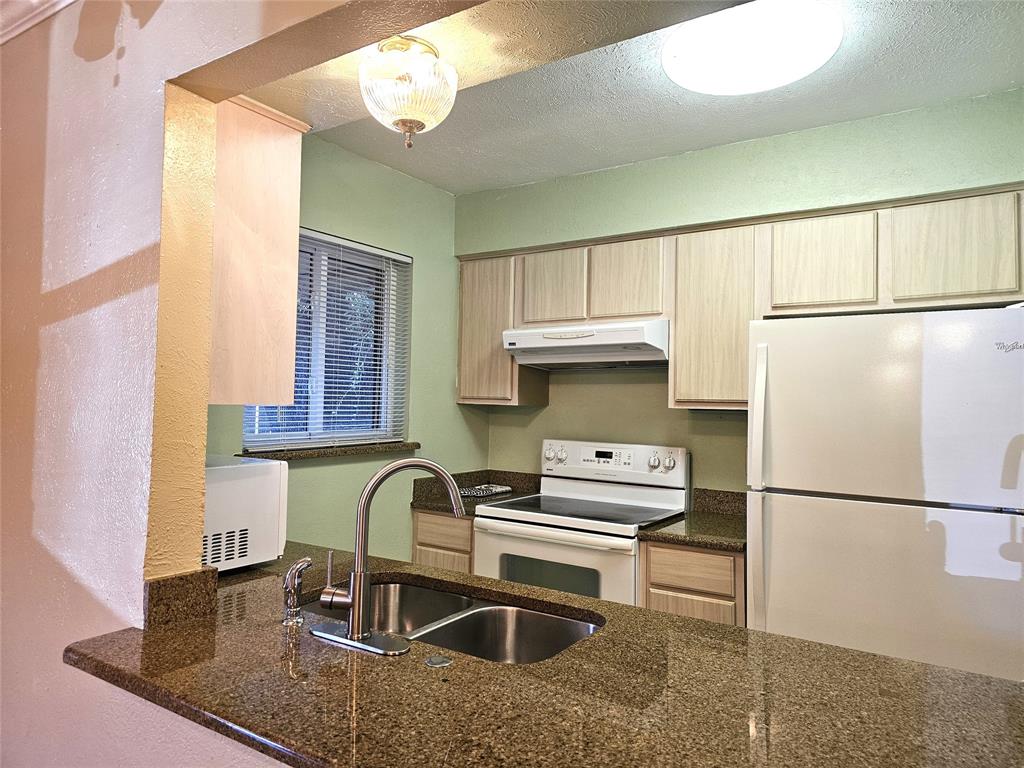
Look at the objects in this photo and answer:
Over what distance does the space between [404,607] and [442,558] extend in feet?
4.58

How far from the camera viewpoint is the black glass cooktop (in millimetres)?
2750

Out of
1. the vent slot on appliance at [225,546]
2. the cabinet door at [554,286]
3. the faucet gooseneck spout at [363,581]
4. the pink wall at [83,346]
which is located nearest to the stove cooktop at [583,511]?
the cabinet door at [554,286]

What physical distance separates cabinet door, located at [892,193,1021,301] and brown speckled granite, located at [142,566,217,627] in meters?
2.33

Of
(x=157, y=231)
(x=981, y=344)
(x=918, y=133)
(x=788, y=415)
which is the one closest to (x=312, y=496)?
(x=157, y=231)

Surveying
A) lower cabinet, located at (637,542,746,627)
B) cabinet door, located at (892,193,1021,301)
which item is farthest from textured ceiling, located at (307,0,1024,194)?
Answer: lower cabinet, located at (637,542,746,627)

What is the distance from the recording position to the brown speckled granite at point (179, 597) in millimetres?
1328

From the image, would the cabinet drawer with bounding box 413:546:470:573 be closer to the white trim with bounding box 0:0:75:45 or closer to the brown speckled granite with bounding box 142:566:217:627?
the brown speckled granite with bounding box 142:566:217:627

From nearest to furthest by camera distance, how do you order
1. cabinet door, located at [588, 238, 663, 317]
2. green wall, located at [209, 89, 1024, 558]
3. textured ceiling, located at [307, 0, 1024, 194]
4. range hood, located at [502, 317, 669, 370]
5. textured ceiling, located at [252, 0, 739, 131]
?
textured ceiling, located at [252, 0, 739, 131], textured ceiling, located at [307, 0, 1024, 194], green wall, located at [209, 89, 1024, 558], range hood, located at [502, 317, 669, 370], cabinet door, located at [588, 238, 663, 317]

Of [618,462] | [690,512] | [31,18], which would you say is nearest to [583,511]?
[618,462]

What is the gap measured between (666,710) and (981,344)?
1564 millimetres

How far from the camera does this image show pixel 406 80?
1382 millimetres

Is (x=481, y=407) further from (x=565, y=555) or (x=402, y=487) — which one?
(x=565, y=555)

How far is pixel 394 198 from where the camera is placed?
3.15m

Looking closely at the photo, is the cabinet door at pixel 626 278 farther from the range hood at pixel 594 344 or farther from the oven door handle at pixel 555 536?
the oven door handle at pixel 555 536
